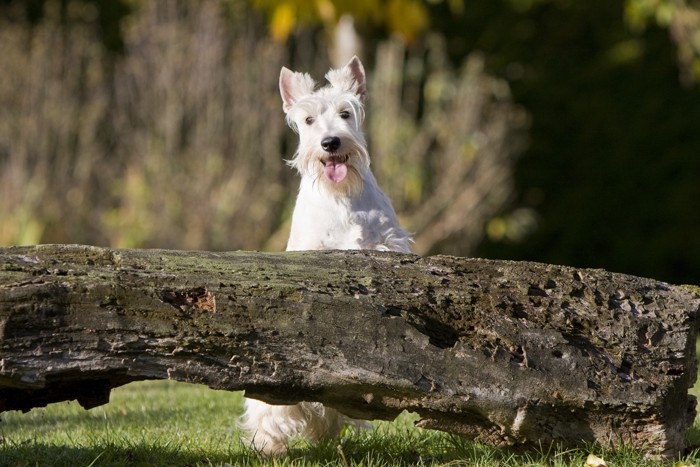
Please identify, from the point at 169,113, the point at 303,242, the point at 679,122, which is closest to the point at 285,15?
the point at 169,113

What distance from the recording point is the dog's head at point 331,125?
5508mm

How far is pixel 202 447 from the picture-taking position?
5.04 m

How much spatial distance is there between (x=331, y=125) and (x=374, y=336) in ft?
5.64

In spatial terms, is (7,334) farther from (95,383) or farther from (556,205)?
(556,205)

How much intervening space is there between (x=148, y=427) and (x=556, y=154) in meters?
8.48

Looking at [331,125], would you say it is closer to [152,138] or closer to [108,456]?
[108,456]

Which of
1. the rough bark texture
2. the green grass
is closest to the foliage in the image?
the green grass

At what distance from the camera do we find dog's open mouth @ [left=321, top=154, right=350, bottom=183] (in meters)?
5.48

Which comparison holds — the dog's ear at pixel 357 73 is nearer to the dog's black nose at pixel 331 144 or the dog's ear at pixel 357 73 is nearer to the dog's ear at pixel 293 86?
the dog's ear at pixel 293 86

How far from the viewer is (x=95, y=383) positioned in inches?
160

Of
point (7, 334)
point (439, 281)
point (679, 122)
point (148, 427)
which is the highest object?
point (679, 122)

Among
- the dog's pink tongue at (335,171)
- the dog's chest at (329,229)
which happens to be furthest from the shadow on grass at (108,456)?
the dog's pink tongue at (335,171)

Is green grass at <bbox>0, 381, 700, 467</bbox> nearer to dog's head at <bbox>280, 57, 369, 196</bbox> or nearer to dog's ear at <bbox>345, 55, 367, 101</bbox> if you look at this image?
dog's head at <bbox>280, 57, 369, 196</bbox>

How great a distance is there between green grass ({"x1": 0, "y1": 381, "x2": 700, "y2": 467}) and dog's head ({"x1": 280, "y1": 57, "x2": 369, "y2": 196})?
1.29m
